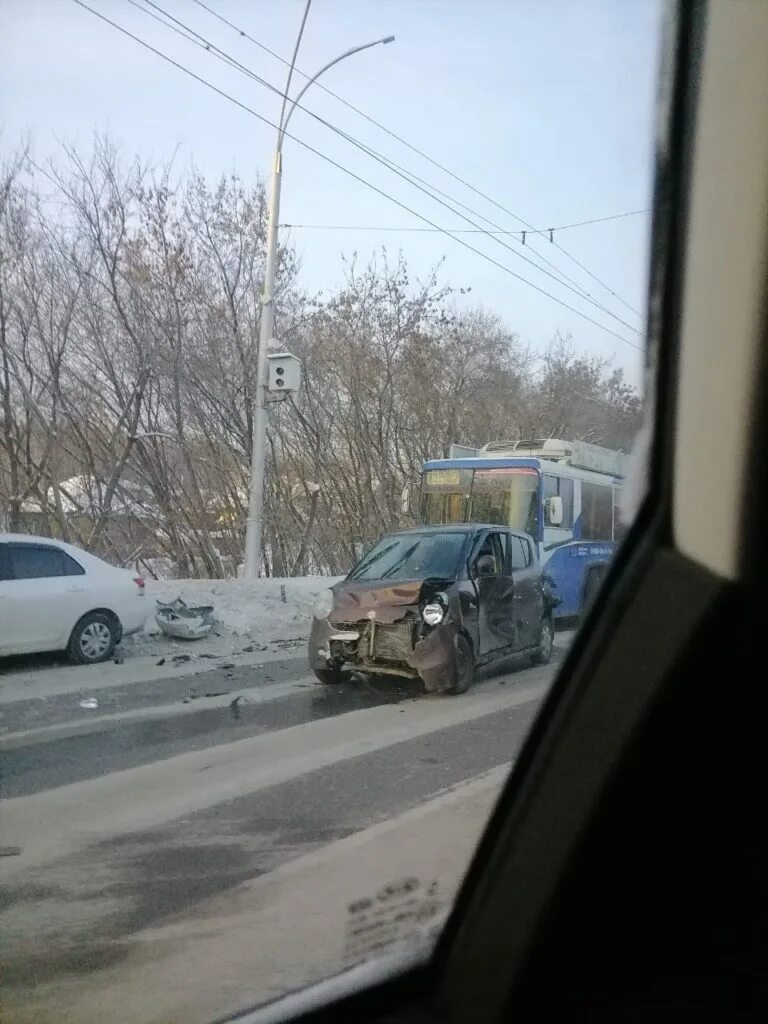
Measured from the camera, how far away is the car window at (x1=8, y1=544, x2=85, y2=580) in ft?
14.9

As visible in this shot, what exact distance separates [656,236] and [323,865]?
8.00 ft

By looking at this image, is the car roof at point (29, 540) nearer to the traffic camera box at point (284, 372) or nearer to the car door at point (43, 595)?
the car door at point (43, 595)

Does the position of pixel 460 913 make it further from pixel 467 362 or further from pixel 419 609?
pixel 467 362

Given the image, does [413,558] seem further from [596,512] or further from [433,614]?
[596,512]

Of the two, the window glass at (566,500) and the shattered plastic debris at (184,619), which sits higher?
the window glass at (566,500)

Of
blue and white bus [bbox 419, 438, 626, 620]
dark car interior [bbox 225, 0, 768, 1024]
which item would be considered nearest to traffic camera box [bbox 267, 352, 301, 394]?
blue and white bus [bbox 419, 438, 626, 620]

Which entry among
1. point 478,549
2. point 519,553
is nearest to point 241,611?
point 478,549

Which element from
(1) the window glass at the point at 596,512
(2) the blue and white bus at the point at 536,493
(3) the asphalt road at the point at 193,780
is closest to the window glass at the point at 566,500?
(2) the blue and white bus at the point at 536,493

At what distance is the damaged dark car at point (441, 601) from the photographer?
4656 mm

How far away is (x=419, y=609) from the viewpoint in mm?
4809

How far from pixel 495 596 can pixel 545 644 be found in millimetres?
938

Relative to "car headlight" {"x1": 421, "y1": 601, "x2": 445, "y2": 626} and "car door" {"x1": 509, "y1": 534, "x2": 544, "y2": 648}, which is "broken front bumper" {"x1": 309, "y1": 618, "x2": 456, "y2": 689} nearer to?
"car headlight" {"x1": 421, "y1": 601, "x2": 445, "y2": 626}

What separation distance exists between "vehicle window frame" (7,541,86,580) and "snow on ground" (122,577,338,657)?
0.56m

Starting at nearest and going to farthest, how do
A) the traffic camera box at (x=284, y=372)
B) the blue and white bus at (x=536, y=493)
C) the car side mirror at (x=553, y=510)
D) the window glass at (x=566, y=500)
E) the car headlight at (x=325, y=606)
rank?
the blue and white bus at (x=536, y=493) < the window glass at (x=566, y=500) < the car side mirror at (x=553, y=510) < the car headlight at (x=325, y=606) < the traffic camera box at (x=284, y=372)
